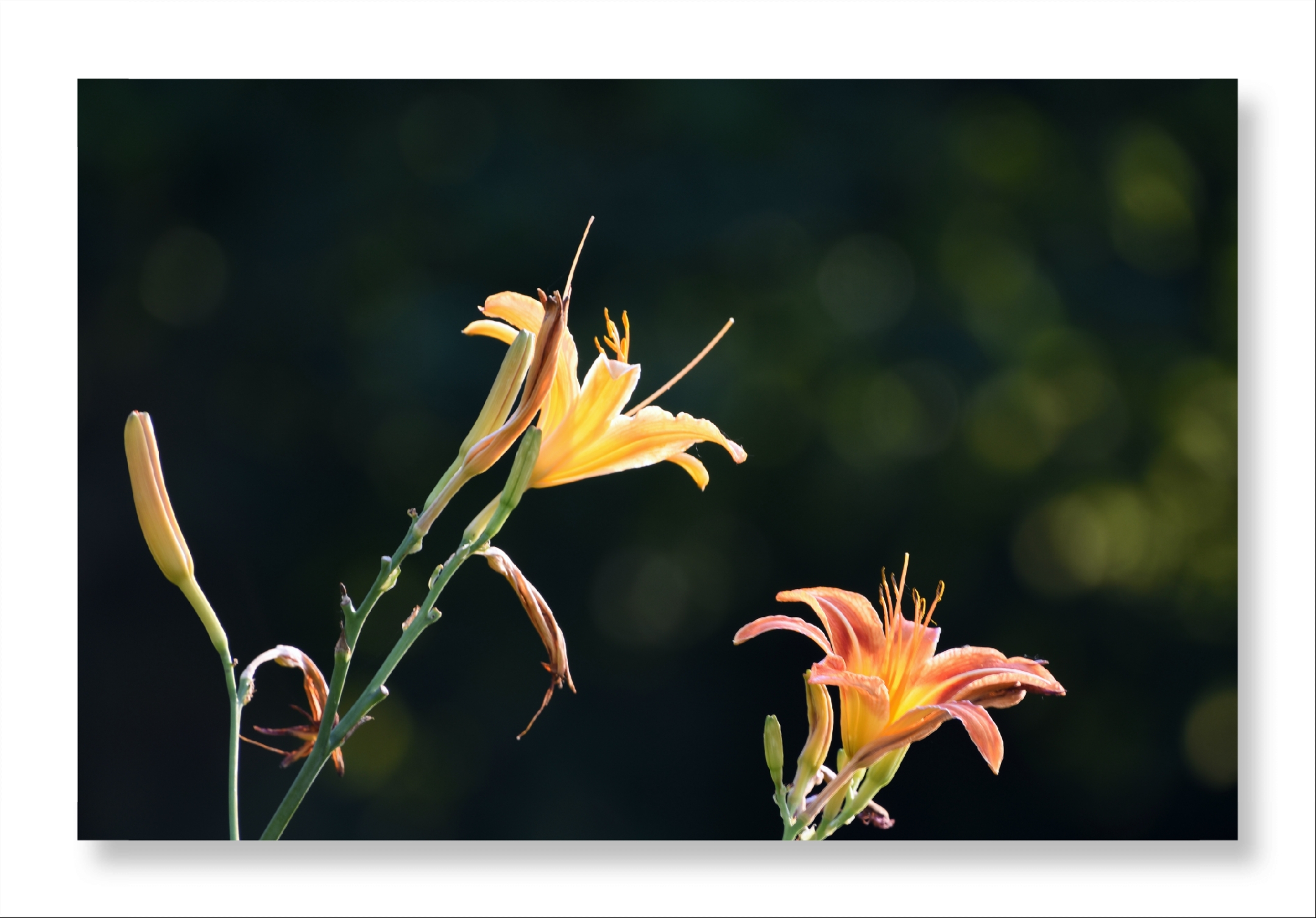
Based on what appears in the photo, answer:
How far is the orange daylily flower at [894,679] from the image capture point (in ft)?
3.00

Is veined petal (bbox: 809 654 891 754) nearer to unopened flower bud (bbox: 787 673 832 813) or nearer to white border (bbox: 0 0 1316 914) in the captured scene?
unopened flower bud (bbox: 787 673 832 813)

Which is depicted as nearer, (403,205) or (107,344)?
(107,344)

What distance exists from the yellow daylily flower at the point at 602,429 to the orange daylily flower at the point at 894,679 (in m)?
0.15

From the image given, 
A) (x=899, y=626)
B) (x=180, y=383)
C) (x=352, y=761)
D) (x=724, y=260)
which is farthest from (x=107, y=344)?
(x=899, y=626)

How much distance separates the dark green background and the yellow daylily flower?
0.66 metres

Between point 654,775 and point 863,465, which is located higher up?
point 863,465

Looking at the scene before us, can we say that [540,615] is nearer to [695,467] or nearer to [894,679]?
[695,467]

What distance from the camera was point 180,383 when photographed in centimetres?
161

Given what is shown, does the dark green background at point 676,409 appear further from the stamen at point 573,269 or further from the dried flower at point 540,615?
the dried flower at point 540,615

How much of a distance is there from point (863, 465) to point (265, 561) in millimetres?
869

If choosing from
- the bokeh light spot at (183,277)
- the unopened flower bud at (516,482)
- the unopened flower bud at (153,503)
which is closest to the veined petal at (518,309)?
the unopened flower bud at (516,482)

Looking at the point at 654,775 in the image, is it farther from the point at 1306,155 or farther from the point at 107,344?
the point at 1306,155
